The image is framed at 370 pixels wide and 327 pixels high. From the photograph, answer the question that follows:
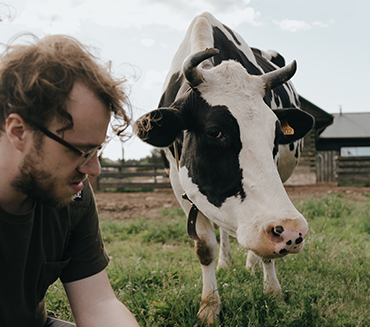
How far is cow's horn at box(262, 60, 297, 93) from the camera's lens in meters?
2.23

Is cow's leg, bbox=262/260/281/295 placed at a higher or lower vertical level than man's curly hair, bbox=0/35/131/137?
lower

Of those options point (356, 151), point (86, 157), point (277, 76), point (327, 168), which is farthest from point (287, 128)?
point (356, 151)

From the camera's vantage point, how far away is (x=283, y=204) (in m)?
1.70

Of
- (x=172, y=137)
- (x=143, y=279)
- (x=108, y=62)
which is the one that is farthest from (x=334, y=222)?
(x=108, y=62)

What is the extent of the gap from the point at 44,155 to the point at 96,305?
2.53 ft

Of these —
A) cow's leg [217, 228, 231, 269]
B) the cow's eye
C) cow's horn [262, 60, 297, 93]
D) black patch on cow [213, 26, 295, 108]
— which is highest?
black patch on cow [213, 26, 295, 108]

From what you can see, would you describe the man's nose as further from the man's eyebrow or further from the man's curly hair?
the man's curly hair

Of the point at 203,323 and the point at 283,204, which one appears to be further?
the point at 203,323

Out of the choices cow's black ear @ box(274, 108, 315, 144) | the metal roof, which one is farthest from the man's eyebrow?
the metal roof

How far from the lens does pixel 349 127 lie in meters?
23.5

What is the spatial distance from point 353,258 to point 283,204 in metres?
2.20

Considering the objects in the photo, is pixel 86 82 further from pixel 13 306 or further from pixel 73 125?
pixel 13 306

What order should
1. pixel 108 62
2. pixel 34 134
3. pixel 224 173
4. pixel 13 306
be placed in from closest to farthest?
1. pixel 34 134
2. pixel 13 306
3. pixel 108 62
4. pixel 224 173

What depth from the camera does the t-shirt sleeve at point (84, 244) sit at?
1639mm
